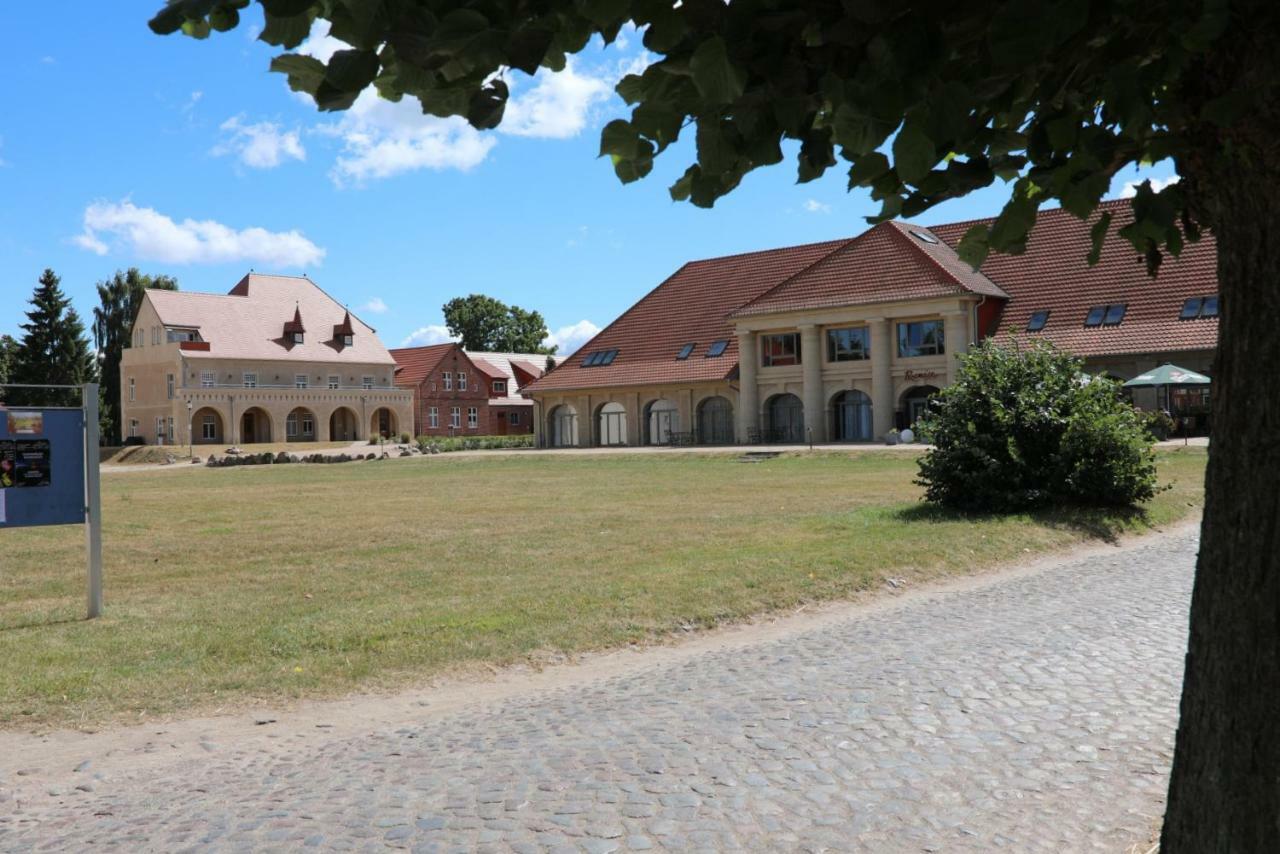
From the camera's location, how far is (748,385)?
59.9m

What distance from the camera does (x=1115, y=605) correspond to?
34.0 ft

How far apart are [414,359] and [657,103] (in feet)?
320

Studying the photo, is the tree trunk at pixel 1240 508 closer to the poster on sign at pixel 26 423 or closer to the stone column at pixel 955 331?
the poster on sign at pixel 26 423

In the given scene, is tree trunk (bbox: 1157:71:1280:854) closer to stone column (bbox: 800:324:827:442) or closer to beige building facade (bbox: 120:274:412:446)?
stone column (bbox: 800:324:827:442)

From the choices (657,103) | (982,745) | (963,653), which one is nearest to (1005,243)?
(657,103)

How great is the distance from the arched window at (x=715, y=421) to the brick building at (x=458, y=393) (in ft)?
121

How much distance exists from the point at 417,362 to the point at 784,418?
4720 cm

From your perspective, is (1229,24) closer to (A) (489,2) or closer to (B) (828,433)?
(A) (489,2)

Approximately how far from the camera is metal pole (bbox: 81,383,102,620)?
10797 millimetres

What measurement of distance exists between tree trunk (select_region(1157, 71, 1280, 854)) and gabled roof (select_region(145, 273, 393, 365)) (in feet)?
274

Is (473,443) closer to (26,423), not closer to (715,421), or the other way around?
(715,421)

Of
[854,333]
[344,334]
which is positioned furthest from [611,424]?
[344,334]

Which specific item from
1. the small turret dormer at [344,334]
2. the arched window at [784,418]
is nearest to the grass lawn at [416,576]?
the arched window at [784,418]

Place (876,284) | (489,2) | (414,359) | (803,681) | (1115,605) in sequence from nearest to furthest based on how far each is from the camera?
1. (489,2)
2. (803,681)
3. (1115,605)
4. (876,284)
5. (414,359)
